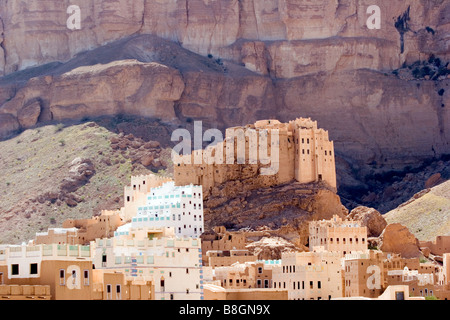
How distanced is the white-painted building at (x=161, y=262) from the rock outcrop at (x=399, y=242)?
43.9 metres

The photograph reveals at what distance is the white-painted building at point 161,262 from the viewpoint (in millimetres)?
57938

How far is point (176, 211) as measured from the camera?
10438cm

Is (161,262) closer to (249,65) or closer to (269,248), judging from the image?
(269,248)

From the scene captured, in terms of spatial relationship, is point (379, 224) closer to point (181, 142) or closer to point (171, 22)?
point (181, 142)

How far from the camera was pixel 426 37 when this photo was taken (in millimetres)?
158375

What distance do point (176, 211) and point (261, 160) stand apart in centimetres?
981

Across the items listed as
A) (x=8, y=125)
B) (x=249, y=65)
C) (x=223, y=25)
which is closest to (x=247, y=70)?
(x=249, y=65)

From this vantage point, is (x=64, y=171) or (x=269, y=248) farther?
(x=64, y=171)

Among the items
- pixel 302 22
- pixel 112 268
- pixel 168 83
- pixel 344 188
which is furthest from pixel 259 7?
pixel 112 268

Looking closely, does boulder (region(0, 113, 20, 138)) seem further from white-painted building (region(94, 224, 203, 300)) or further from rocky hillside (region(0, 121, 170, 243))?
white-painted building (region(94, 224, 203, 300))

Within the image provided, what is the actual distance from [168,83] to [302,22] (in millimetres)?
18888

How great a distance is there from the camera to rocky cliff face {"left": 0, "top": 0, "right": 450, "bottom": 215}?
147250 millimetres

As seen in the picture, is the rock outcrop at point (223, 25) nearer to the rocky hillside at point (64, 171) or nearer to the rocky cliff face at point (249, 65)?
the rocky cliff face at point (249, 65)

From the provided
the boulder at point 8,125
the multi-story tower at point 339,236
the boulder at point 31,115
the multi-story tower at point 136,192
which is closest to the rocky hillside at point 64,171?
the boulder at point 31,115
